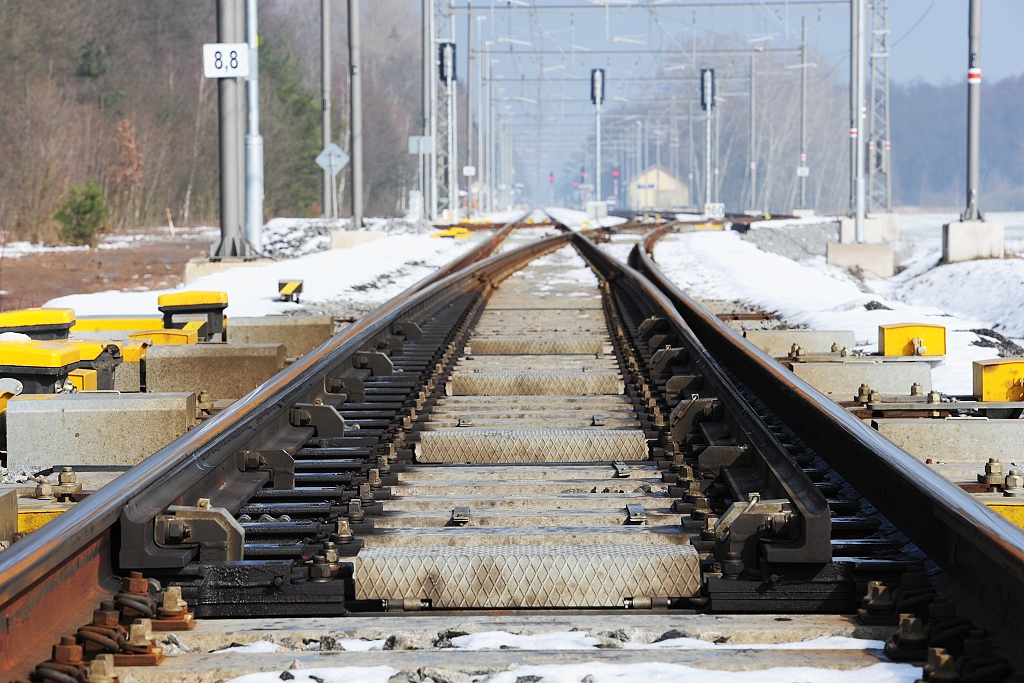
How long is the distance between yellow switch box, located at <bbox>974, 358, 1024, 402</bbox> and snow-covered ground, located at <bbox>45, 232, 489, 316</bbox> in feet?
26.1

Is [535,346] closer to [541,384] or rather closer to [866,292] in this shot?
[541,384]

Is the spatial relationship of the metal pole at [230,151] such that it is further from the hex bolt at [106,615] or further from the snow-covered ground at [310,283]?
the hex bolt at [106,615]

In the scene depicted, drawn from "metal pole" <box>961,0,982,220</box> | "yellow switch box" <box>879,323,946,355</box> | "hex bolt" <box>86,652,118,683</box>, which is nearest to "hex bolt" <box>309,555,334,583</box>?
"hex bolt" <box>86,652,118,683</box>

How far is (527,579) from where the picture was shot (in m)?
3.49

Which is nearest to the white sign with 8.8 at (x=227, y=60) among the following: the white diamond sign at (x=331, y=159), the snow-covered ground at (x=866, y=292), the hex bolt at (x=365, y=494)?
the snow-covered ground at (x=866, y=292)

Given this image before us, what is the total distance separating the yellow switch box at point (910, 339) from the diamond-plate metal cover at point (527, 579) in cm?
518

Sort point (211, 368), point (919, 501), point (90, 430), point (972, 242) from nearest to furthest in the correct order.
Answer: point (919, 501) → point (90, 430) → point (211, 368) → point (972, 242)

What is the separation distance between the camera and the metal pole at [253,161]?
20000mm

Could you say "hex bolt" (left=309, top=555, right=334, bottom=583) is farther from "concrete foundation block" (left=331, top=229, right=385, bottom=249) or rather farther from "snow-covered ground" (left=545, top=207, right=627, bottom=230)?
"snow-covered ground" (left=545, top=207, right=627, bottom=230)

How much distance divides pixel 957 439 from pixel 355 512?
2.63 m

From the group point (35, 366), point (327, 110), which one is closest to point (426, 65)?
point (327, 110)

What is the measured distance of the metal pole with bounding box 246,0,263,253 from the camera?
787 inches

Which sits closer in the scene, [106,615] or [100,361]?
[106,615]

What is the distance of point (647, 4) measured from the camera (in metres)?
46.2
